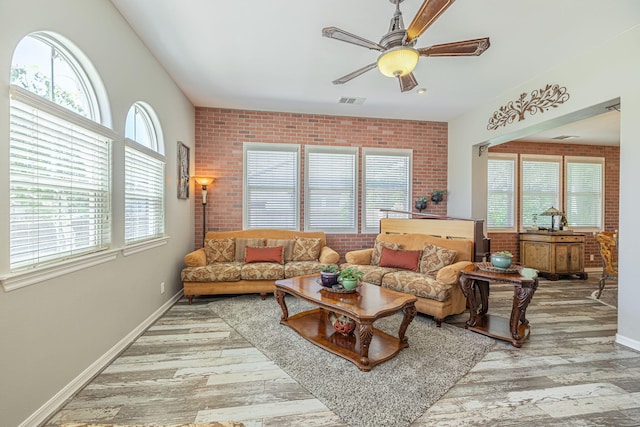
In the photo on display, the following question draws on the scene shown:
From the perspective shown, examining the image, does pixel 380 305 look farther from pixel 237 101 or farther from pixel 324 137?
pixel 237 101

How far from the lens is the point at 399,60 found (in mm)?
1971

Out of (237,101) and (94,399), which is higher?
(237,101)

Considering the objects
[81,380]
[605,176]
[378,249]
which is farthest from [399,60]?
→ [605,176]

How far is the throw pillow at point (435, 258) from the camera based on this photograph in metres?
3.48

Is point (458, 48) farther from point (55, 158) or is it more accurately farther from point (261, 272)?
point (261, 272)

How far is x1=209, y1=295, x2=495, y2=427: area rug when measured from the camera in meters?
1.76

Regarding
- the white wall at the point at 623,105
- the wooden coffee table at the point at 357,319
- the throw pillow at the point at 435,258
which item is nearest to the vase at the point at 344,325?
the wooden coffee table at the point at 357,319

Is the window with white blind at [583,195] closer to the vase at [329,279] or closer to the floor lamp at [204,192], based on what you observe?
the vase at [329,279]

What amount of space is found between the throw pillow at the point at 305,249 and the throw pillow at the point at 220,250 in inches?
37.5

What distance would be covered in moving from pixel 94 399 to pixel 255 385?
105 centimetres

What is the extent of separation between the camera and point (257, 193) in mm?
4805

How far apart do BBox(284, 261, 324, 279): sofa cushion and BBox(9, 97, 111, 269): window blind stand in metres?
2.17

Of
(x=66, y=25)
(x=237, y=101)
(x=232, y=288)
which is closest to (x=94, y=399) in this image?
(x=232, y=288)

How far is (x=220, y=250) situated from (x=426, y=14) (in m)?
3.76
